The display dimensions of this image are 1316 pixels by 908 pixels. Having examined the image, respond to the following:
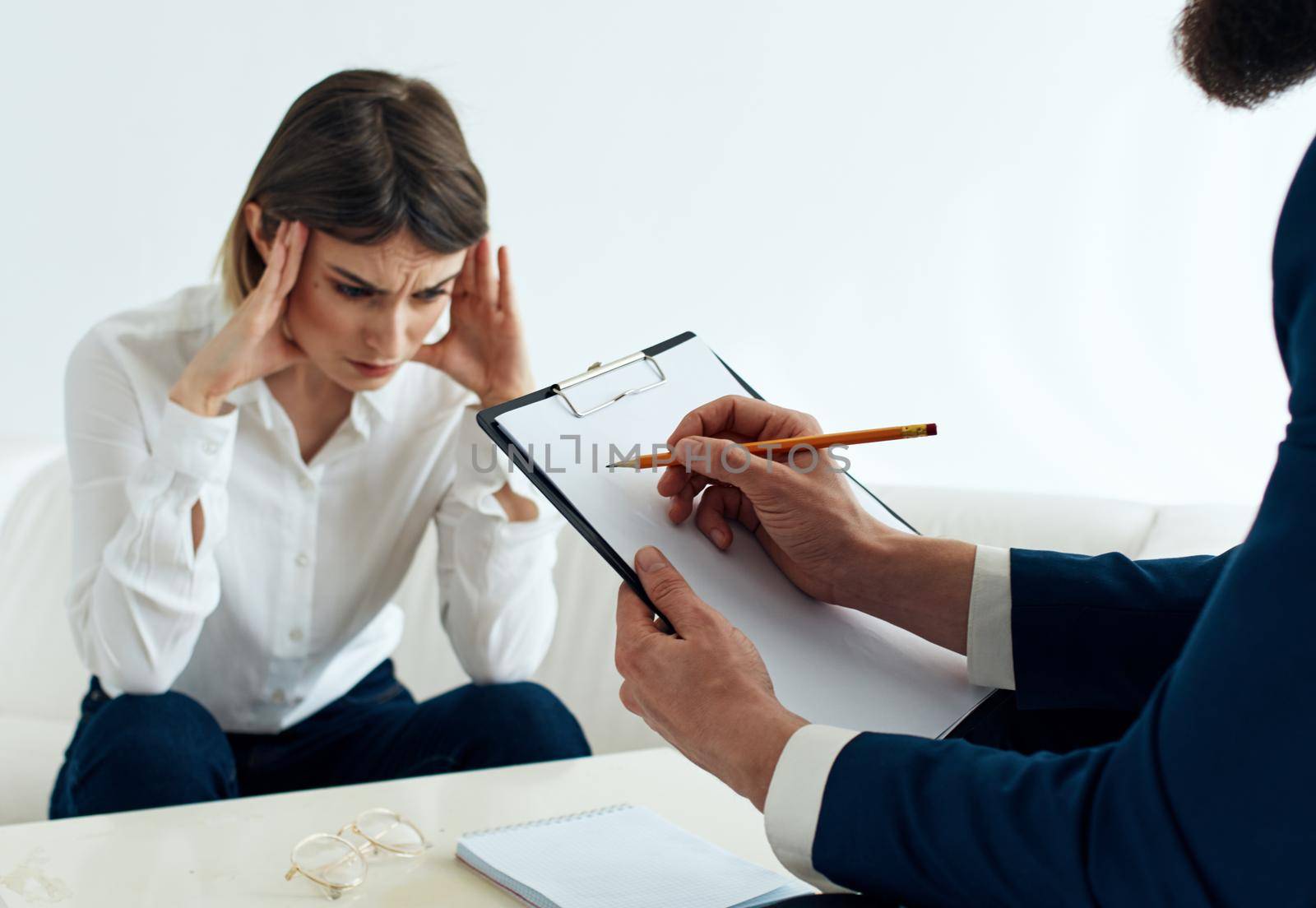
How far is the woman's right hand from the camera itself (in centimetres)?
133

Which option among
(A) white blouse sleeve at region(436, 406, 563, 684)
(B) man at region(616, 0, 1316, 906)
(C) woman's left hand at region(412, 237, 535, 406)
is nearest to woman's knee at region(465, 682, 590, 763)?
(A) white blouse sleeve at region(436, 406, 563, 684)

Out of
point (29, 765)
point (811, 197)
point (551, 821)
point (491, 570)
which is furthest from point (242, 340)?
point (811, 197)

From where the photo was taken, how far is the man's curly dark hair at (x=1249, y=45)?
0.63m

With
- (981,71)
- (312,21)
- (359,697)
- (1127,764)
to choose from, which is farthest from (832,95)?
(1127,764)

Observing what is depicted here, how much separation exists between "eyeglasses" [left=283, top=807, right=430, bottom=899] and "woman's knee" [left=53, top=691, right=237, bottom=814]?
0.28 metres

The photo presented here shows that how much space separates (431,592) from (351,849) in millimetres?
1043

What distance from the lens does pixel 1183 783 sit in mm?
528

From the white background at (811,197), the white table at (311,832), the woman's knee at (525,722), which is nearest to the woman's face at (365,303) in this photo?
the woman's knee at (525,722)

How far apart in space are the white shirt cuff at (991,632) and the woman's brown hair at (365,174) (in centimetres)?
76

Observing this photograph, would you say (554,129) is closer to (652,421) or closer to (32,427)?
(32,427)

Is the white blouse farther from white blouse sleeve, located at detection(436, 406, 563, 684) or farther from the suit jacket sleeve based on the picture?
the suit jacket sleeve

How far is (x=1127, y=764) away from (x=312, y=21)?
2.19m

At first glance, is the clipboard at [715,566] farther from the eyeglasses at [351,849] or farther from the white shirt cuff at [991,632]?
the eyeglasses at [351,849]

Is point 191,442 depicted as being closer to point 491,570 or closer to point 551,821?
point 491,570
